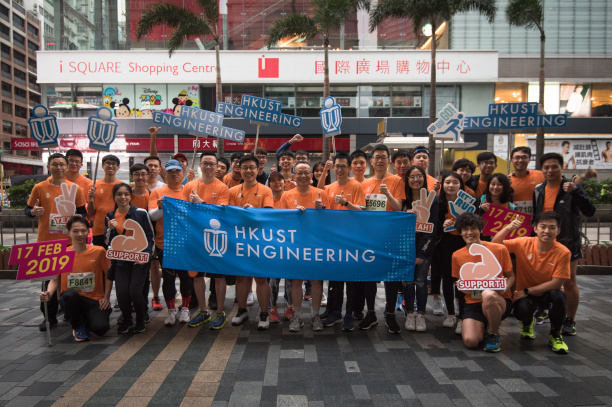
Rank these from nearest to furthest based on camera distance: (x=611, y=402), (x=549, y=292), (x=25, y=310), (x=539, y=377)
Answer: (x=611, y=402)
(x=539, y=377)
(x=549, y=292)
(x=25, y=310)

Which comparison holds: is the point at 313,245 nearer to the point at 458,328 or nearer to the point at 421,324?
the point at 421,324

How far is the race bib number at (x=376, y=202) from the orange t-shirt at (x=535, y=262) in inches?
55.2

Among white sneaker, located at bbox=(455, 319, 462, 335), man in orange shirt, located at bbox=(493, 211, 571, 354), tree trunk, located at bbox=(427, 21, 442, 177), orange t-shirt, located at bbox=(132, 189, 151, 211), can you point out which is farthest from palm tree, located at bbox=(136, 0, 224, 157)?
man in orange shirt, located at bbox=(493, 211, 571, 354)

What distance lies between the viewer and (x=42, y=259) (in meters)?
4.50

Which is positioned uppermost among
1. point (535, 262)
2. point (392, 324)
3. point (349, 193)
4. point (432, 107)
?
point (432, 107)

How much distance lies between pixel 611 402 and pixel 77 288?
519cm

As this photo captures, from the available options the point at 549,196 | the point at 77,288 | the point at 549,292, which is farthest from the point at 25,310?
the point at 549,196

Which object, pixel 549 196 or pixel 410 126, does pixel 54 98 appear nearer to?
pixel 410 126

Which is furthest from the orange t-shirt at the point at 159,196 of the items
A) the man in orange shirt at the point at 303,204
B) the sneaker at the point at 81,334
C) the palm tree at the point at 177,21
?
the palm tree at the point at 177,21

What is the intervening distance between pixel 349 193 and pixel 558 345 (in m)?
2.67

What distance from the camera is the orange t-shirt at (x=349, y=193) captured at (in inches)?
200

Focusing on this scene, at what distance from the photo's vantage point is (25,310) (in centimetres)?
591

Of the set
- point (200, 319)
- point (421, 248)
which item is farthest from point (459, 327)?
point (200, 319)

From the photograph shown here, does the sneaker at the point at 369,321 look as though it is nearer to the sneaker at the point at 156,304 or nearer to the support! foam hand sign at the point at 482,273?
the support! foam hand sign at the point at 482,273
